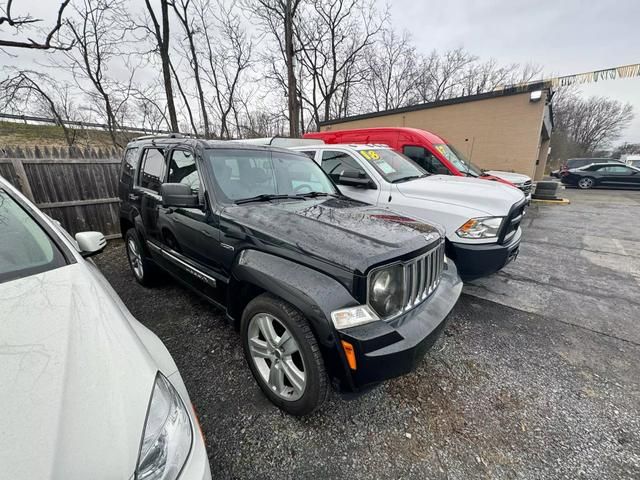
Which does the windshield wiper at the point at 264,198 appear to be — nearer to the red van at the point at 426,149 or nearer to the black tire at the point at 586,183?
the red van at the point at 426,149

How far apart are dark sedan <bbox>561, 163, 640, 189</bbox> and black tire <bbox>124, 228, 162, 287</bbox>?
72.6 feet

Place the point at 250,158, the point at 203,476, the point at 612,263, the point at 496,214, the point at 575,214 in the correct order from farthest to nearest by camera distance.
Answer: the point at 575,214 < the point at 612,263 < the point at 496,214 < the point at 250,158 < the point at 203,476

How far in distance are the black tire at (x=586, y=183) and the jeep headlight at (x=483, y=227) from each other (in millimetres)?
19188

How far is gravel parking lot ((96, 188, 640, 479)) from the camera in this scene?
65.2 inches

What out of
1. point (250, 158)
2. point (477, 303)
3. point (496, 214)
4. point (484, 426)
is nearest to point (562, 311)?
point (477, 303)

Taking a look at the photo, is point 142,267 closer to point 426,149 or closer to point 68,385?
point 68,385

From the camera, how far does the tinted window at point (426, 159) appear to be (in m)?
5.83

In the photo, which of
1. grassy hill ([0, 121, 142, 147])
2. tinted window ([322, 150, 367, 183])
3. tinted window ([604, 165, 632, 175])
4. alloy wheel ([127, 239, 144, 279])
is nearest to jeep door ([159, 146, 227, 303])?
alloy wheel ([127, 239, 144, 279])

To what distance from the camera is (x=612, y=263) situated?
15.7 feet

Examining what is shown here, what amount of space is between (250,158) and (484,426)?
9.62 feet

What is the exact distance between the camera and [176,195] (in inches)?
89.2

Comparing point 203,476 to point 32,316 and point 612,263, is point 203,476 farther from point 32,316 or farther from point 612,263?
point 612,263

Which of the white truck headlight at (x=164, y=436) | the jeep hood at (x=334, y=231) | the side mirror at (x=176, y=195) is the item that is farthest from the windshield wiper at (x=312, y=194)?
the white truck headlight at (x=164, y=436)

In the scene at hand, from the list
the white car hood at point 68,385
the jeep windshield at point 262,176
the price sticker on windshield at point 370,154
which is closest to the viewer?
the white car hood at point 68,385
